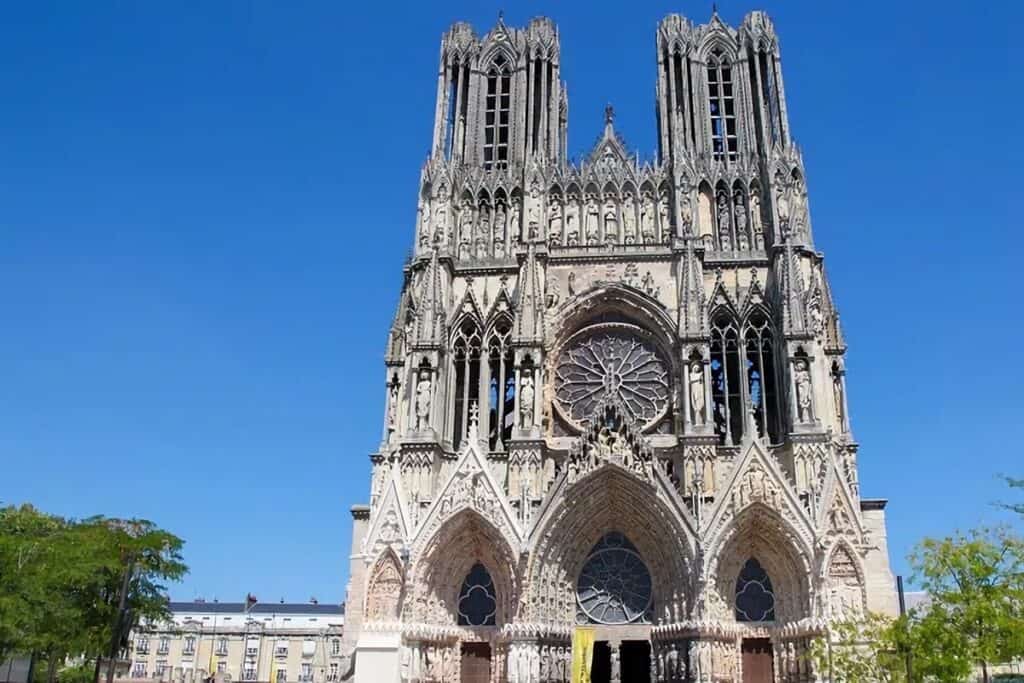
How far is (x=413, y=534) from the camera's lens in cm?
2620

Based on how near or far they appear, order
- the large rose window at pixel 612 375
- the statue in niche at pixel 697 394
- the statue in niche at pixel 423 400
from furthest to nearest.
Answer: the large rose window at pixel 612 375, the statue in niche at pixel 423 400, the statue in niche at pixel 697 394

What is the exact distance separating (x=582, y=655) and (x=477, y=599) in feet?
13.4

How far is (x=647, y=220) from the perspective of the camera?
31781 millimetres

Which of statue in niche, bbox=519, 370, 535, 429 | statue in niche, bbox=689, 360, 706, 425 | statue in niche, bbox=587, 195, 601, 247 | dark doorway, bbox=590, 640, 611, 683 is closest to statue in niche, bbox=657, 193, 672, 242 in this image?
statue in niche, bbox=587, 195, 601, 247

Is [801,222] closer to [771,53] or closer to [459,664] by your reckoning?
[771,53]

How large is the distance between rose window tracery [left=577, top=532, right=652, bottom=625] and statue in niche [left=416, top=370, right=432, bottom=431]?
6267 mm

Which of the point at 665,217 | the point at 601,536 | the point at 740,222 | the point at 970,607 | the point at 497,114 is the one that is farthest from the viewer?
the point at 497,114

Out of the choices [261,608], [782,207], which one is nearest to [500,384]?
[782,207]

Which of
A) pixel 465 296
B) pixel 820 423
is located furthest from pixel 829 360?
pixel 465 296

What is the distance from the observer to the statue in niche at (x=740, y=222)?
101 feet

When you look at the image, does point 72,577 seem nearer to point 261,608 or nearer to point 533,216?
point 533,216

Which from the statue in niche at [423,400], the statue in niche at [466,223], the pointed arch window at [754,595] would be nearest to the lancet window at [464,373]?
the statue in niche at [423,400]

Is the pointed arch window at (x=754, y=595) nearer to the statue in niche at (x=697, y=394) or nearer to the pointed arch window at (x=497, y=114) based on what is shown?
the statue in niche at (x=697, y=394)

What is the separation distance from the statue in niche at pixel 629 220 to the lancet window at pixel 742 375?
4024 mm
